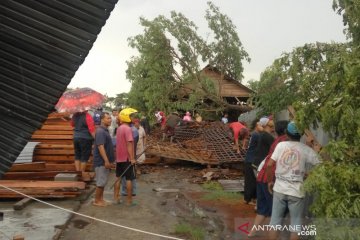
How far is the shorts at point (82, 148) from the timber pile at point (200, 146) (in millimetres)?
4923

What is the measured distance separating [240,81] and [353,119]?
2539 cm

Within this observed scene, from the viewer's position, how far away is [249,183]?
8.75m

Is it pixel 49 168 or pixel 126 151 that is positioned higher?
pixel 126 151

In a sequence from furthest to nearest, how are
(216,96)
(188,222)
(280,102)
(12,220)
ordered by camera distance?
(216,96) → (280,102) → (188,222) → (12,220)

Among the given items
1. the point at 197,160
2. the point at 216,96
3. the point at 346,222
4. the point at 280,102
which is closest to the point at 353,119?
the point at 346,222

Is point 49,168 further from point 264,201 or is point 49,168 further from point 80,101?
point 264,201

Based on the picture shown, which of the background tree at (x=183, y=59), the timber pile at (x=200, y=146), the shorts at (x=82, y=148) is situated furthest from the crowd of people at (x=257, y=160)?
the background tree at (x=183, y=59)

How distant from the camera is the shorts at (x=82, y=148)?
972 cm

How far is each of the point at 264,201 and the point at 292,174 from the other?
5.14 ft

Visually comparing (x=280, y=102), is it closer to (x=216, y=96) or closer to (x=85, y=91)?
(x=85, y=91)

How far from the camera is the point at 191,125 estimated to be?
17281mm

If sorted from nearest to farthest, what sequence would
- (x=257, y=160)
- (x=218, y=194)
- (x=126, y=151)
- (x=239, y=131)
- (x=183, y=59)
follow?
(x=257, y=160) → (x=126, y=151) → (x=218, y=194) → (x=239, y=131) → (x=183, y=59)

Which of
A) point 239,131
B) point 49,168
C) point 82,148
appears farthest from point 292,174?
point 239,131

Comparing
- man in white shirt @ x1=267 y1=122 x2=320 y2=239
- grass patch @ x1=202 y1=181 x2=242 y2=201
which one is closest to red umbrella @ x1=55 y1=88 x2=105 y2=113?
grass patch @ x1=202 y1=181 x2=242 y2=201
